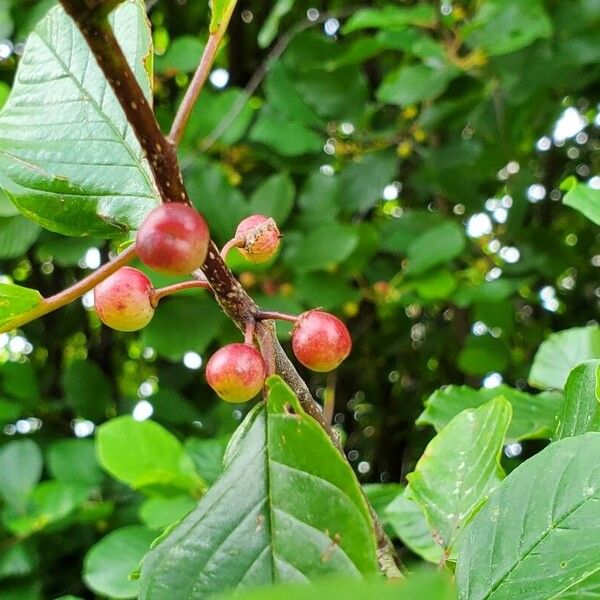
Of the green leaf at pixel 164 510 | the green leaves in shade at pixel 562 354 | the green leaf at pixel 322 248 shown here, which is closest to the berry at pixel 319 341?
the green leaves in shade at pixel 562 354

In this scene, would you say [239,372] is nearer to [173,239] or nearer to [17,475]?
[173,239]

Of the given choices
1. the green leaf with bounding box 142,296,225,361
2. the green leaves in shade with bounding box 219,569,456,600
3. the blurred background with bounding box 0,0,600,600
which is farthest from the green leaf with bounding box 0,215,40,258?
the green leaves in shade with bounding box 219,569,456,600

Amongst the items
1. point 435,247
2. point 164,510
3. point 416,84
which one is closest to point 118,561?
point 164,510

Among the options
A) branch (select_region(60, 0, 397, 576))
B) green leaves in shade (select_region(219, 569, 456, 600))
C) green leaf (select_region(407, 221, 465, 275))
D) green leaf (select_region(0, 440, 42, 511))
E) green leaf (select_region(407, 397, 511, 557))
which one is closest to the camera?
green leaves in shade (select_region(219, 569, 456, 600))

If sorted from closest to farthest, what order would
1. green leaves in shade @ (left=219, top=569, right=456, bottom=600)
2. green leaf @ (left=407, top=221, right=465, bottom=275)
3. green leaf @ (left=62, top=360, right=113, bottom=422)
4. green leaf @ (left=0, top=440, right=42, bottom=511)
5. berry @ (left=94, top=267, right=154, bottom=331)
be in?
1. green leaves in shade @ (left=219, top=569, right=456, bottom=600)
2. berry @ (left=94, top=267, right=154, bottom=331)
3. green leaf @ (left=0, top=440, right=42, bottom=511)
4. green leaf @ (left=407, top=221, right=465, bottom=275)
5. green leaf @ (left=62, top=360, right=113, bottom=422)

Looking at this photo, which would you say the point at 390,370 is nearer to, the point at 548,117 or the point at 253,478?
the point at 548,117

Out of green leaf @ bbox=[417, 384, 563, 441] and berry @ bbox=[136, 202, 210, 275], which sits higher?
berry @ bbox=[136, 202, 210, 275]

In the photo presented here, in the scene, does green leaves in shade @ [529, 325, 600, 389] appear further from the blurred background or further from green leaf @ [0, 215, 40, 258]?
green leaf @ [0, 215, 40, 258]
